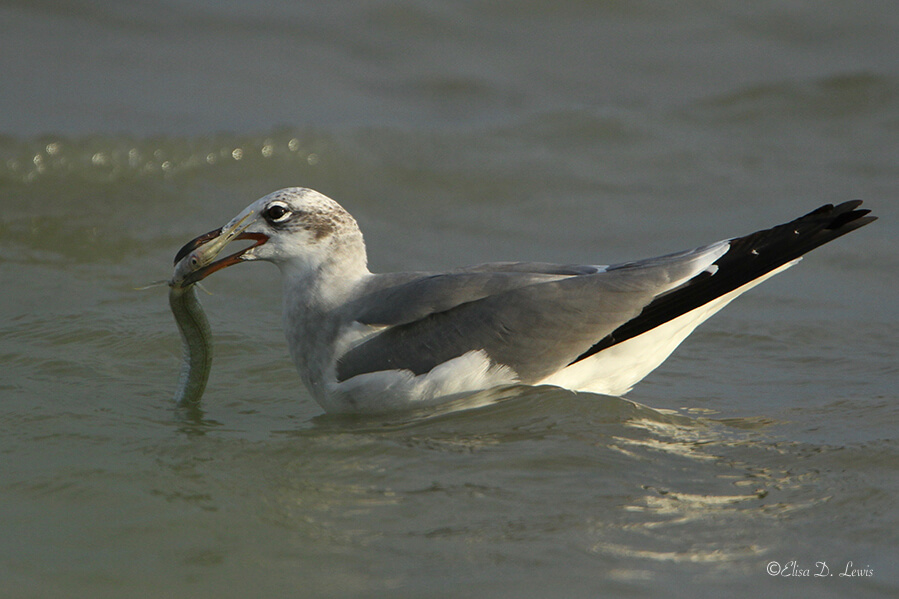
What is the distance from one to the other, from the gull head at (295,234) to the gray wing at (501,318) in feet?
1.34

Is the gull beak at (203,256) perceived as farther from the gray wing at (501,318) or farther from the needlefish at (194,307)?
the gray wing at (501,318)

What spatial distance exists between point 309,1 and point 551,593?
9.87m

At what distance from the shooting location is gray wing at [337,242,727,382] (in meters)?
4.98

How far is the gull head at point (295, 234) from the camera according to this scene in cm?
519

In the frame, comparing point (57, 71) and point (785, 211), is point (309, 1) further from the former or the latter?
point (785, 211)

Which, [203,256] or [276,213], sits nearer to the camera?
[203,256]

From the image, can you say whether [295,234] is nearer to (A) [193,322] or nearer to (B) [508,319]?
(A) [193,322]

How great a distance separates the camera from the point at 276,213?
5.24 meters

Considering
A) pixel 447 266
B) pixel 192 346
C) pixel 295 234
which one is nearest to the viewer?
pixel 192 346

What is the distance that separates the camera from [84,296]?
708 cm

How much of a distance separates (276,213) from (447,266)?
2801mm

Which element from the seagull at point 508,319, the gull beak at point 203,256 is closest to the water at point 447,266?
the seagull at point 508,319

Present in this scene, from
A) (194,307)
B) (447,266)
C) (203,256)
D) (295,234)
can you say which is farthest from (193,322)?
(447,266)

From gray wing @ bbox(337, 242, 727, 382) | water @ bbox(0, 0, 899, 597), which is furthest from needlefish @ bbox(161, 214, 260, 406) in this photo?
gray wing @ bbox(337, 242, 727, 382)
